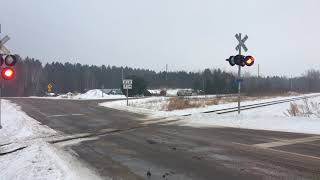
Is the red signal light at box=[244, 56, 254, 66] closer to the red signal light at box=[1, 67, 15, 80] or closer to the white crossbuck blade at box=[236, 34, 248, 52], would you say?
the white crossbuck blade at box=[236, 34, 248, 52]

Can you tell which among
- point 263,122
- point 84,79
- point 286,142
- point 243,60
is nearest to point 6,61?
point 286,142

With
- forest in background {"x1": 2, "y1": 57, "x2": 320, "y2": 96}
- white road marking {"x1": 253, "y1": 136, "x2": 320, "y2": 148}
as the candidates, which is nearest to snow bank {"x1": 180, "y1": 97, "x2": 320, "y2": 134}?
white road marking {"x1": 253, "y1": 136, "x2": 320, "y2": 148}

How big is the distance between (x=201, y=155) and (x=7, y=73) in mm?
7677

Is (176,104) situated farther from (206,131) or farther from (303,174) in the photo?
(303,174)

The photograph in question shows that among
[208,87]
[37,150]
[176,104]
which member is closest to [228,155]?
[37,150]

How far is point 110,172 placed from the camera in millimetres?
9664

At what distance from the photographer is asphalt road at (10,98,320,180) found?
30.3 feet

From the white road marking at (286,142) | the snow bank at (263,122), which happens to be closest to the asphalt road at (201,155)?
the white road marking at (286,142)

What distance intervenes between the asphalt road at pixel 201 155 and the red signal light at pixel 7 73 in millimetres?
3352

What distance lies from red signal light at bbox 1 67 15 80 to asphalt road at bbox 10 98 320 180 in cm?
335

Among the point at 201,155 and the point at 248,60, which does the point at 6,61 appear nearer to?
the point at 201,155

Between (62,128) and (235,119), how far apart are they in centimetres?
874

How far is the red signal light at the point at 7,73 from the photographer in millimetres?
15094

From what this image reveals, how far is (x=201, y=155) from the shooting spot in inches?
456
